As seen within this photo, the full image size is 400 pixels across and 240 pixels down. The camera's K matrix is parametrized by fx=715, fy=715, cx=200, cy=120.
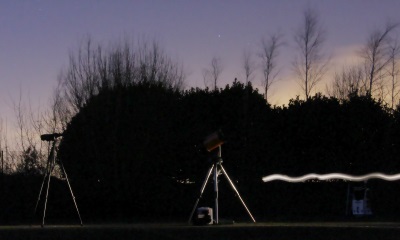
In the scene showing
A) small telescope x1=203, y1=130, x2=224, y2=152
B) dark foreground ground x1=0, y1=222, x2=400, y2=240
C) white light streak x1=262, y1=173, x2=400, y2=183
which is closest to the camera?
dark foreground ground x1=0, y1=222, x2=400, y2=240

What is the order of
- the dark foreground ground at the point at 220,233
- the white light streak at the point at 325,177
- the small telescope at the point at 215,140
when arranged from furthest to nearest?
1. the white light streak at the point at 325,177
2. the small telescope at the point at 215,140
3. the dark foreground ground at the point at 220,233

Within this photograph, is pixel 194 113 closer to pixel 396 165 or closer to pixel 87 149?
pixel 87 149

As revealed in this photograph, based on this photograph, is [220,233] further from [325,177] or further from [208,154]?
[208,154]

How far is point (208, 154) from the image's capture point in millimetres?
22516

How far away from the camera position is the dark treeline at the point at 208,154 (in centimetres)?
2200

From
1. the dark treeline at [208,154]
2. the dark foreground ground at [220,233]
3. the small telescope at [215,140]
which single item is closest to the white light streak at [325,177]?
the dark treeline at [208,154]

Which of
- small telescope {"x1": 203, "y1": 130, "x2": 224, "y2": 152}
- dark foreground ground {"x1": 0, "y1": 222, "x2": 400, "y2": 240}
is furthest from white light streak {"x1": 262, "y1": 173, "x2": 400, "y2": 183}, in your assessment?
dark foreground ground {"x1": 0, "y1": 222, "x2": 400, "y2": 240}

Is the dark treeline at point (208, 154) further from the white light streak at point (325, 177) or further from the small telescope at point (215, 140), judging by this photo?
the small telescope at point (215, 140)

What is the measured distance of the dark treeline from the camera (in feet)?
72.2

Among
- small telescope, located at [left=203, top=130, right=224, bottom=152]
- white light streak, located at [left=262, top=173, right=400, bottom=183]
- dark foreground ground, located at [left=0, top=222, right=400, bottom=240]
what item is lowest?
dark foreground ground, located at [left=0, top=222, right=400, bottom=240]

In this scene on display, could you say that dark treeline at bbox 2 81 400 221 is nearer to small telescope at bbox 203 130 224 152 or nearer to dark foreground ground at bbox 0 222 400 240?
small telescope at bbox 203 130 224 152

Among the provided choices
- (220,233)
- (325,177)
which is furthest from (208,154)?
(220,233)

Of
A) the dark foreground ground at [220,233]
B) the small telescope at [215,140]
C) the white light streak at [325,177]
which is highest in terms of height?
the small telescope at [215,140]

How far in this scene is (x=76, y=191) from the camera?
73.1ft
